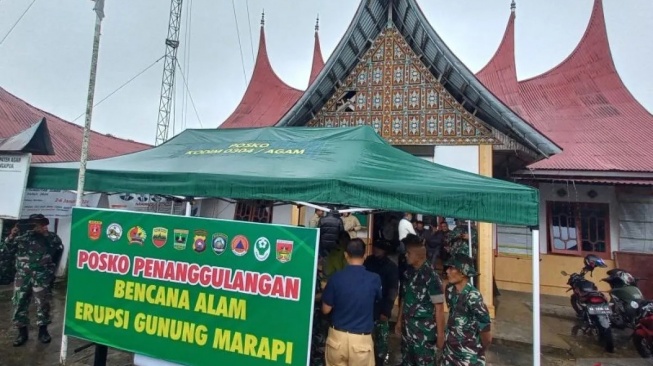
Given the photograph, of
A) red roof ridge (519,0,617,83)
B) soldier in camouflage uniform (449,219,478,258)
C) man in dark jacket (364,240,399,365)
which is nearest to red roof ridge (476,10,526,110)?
red roof ridge (519,0,617,83)

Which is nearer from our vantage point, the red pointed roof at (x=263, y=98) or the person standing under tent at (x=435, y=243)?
the person standing under tent at (x=435, y=243)

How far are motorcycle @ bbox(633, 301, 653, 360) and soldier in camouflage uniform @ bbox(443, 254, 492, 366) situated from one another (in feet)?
10.6

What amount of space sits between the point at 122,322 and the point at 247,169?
172 centimetres

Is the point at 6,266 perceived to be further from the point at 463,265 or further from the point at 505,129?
the point at 505,129

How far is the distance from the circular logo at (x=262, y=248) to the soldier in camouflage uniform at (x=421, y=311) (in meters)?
1.29

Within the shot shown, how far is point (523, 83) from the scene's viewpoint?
37.3 feet

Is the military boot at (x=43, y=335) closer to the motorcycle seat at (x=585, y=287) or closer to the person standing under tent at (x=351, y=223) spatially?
the person standing under tent at (x=351, y=223)

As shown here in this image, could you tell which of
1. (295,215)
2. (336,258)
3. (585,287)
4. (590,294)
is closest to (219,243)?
(336,258)

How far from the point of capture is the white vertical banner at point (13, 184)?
406cm

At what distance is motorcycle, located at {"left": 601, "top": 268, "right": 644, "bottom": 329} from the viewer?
5.04m

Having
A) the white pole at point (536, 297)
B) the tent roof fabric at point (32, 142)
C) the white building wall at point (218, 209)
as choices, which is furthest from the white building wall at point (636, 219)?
the tent roof fabric at point (32, 142)

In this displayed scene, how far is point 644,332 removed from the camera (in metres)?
4.52

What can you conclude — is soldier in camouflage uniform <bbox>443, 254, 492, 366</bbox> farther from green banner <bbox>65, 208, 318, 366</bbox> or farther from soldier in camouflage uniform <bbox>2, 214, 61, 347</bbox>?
soldier in camouflage uniform <bbox>2, 214, 61, 347</bbox>

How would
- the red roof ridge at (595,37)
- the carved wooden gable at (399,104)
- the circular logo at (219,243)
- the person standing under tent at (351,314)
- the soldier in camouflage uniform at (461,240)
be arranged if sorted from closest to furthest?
1. the person standing under tent at (351,314)
2. the circular logo at (219,243)
3. the soldier in camouflage uniform at (461,240)
4. the carved wooden gable at (399,104)
5. the red roof ridge at (595,37)
